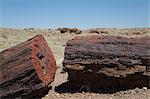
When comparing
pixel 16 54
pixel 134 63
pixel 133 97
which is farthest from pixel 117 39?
A: pixel 16 54

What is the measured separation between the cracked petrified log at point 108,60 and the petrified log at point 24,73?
2.78 feet

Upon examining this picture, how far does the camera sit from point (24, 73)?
329 inches

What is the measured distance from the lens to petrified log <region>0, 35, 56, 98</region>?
8344mm

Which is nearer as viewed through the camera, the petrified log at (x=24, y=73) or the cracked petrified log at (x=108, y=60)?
the petrified log at (x=24, y=73)

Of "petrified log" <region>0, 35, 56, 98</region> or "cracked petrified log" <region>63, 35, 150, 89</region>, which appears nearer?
"petrified log" <region>0, 35, 56, 98</region>

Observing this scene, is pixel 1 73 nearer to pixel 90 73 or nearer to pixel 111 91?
pixel 90 73

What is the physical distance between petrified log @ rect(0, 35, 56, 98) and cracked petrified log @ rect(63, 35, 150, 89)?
847 mm

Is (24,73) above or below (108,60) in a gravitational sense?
below

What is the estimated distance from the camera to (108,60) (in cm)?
898

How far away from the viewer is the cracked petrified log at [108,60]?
8852 mm

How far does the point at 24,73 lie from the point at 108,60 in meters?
2.36

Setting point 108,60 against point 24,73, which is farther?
point 108,60

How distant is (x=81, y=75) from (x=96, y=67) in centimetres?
51

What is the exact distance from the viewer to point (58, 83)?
9977 mm
